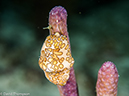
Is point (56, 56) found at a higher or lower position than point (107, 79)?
higher

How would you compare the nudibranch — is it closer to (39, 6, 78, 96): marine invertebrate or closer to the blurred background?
(39, 6, 78, 96): marine invertebrate

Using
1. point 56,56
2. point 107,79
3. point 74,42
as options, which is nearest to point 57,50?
point 56,56

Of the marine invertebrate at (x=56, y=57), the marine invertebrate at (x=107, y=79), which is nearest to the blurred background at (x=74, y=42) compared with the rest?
the marine invertebrate at (x=107, y=79)

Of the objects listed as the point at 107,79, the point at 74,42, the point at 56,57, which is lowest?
the point at 107,79

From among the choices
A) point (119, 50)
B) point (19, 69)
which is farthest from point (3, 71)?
point (119, 50)

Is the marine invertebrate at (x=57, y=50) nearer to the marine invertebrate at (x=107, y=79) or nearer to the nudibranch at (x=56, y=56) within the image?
the nudibranch at (x=56, y=56)

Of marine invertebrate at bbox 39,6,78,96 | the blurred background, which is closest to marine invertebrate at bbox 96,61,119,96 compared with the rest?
marine invertebrate at bbox 39,6,78,96

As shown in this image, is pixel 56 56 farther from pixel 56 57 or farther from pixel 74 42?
pixel 74 42
